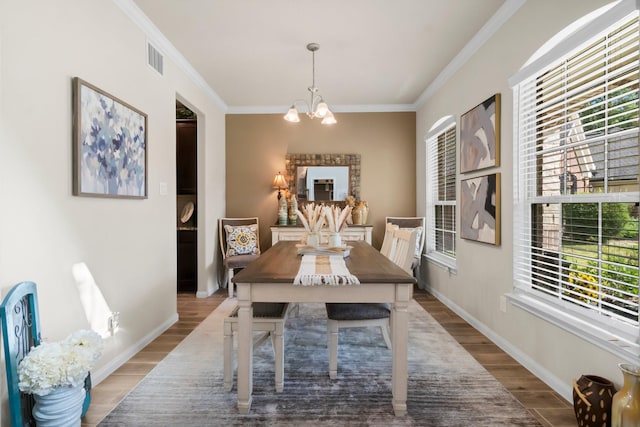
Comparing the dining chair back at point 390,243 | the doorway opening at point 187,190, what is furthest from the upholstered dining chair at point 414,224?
the doorway opening at point 187,190

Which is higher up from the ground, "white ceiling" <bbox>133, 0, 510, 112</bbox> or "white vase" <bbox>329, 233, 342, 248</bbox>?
"white ceiling" <bbox>133, 0, 510, 112</bbox>

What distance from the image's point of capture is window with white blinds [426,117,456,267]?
392 cm

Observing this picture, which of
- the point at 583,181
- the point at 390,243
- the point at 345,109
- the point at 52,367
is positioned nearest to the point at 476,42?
the point at 583,181

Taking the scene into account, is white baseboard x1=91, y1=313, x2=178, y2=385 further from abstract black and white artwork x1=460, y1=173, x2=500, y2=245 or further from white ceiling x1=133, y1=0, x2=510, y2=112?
abstract black and white artwork x1=460, y1=173, x2=500, y2=245

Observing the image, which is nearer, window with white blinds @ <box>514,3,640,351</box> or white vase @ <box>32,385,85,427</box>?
white vase @ <box>32,385,85,427</box>

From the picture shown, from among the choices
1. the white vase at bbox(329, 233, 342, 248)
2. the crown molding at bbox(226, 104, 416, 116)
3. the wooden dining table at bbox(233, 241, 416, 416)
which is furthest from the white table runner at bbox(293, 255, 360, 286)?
the crown molding at bbox(226, 104, 416, 116)

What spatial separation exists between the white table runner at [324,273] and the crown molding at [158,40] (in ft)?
7.21

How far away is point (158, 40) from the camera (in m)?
2.95

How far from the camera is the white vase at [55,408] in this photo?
60.7 inches

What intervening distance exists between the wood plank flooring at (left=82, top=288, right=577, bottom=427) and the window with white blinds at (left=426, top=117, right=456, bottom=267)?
903mm

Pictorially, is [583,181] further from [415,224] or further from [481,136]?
[415,224]

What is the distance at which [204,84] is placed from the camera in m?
4.10

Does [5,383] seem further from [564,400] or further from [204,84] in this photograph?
[204,84]

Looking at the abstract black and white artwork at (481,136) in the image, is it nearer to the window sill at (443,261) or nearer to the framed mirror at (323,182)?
the window sill at (443,261)
